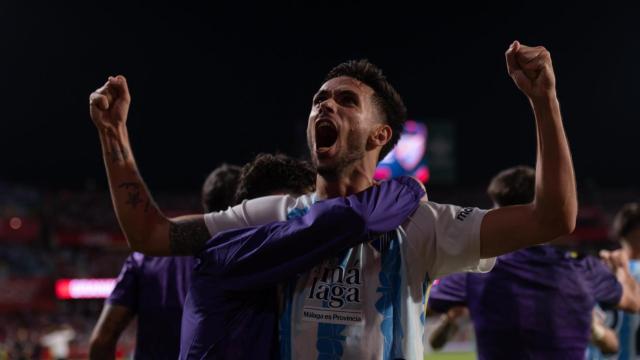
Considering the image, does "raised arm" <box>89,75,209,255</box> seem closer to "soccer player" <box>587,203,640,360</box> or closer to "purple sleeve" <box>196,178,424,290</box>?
"purple sleeve" <box>196,178,424,290</box>

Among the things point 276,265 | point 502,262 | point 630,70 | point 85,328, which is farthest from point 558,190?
point 630,70

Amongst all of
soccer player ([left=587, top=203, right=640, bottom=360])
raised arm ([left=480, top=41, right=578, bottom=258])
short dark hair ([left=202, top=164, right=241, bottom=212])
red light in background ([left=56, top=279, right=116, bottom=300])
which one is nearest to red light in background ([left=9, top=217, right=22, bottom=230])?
red light in background ([left=56, top=279, right=116, bottom=300])

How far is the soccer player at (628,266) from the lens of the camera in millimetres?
4952

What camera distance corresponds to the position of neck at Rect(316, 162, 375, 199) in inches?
103

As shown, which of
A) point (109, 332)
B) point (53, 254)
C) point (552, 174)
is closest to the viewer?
point (552, 174)

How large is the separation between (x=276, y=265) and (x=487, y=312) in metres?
1.87

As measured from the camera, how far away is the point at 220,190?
3.87 m

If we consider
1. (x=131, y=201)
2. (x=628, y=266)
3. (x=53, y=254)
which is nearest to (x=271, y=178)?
(x=131, y=201)

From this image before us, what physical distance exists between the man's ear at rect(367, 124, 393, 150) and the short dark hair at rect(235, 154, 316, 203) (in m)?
0.67

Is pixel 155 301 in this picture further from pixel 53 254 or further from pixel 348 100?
pixel 53 254

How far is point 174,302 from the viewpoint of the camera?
151 inches

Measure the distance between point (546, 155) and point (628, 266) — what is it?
2.86m

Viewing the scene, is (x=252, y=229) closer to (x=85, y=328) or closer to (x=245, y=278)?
(x=245, y=278)

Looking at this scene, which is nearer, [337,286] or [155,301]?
[337,286]
